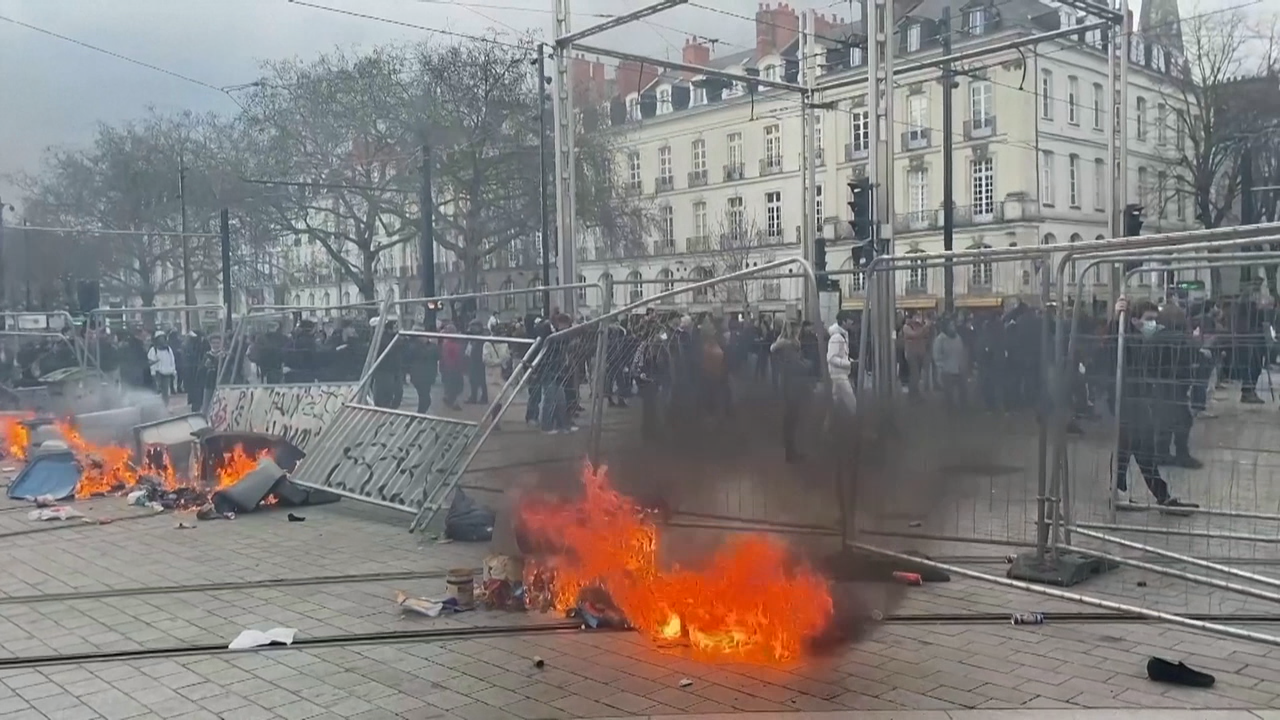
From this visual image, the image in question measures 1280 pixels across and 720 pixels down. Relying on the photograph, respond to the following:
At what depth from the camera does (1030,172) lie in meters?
42.1

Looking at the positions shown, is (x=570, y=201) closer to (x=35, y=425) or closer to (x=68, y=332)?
(x=35, y=425)

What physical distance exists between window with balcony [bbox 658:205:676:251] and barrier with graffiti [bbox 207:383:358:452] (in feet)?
100

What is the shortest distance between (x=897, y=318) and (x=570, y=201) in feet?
28.8

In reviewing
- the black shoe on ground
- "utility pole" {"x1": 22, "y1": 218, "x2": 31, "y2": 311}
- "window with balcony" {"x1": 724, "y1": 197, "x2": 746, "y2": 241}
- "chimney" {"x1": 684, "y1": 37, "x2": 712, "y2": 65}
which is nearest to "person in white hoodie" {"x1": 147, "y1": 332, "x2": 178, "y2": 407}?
"utility pole" {"x1": 22, "y1": 218, "x2": 31, "y2": 311}

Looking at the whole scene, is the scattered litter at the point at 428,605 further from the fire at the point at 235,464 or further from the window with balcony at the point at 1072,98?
the window with balcony at the point at 1072,98

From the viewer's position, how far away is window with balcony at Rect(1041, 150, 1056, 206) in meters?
42.1

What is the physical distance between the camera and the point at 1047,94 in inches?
1639

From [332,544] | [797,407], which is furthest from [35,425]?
[797,407]

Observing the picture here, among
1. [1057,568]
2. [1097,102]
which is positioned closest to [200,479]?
[1057,568]

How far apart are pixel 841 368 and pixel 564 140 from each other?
8000mm

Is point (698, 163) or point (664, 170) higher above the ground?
point (698, 163)

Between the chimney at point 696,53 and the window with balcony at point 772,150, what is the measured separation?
904 inches

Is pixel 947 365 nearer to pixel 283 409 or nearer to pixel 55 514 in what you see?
pixel 283 409

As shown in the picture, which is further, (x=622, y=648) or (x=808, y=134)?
(x=808, y=134)
